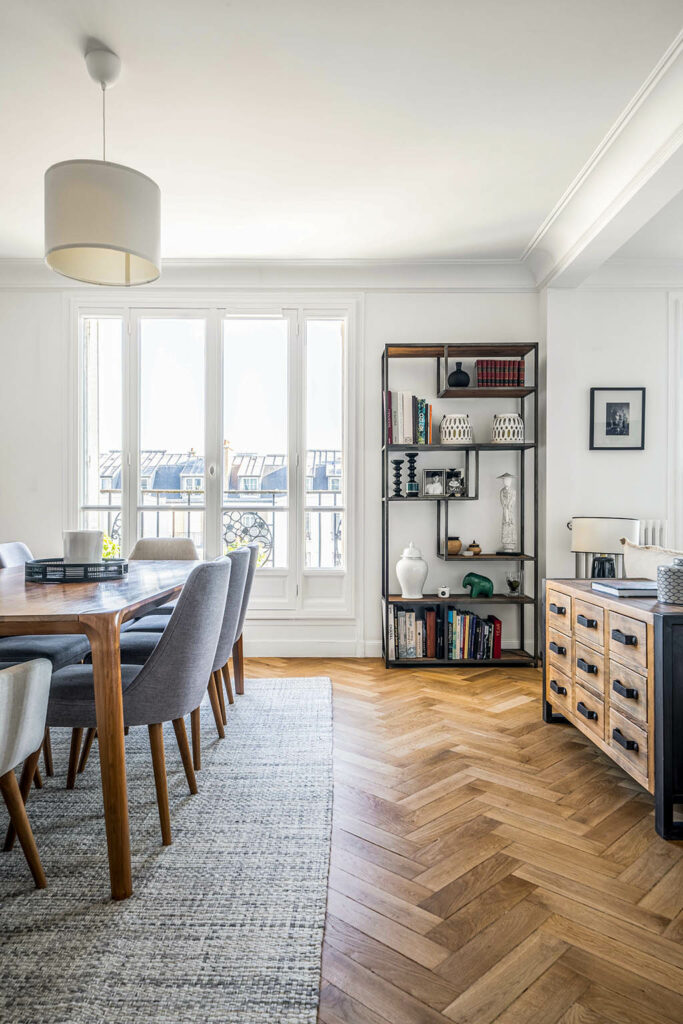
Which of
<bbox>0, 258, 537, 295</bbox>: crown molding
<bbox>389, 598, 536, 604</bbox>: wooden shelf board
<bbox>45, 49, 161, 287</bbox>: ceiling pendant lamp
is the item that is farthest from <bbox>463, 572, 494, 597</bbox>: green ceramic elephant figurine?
<bbox>45, 49, 161, 287</bbox>: ceiling pendant lamp

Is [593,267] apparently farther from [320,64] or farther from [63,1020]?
[63,1020]

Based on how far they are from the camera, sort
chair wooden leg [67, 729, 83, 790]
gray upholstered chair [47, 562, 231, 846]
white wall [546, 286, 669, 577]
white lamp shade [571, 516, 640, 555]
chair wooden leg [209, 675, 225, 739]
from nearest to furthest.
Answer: gray upholstered chair [47, 562, 231, 846]
chair wooden leg [67, 729, 83, 790]
chair wooden leg [209, 675, 225, 739]
white lamp shade [571, 516, 640, 555]
white wall [546, 286, 669, 577]

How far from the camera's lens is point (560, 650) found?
112 inches

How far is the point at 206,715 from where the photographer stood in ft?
10.2

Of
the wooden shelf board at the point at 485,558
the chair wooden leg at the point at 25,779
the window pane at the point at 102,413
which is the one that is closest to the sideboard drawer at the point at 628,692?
the wooden shelf board at the point at 485,558

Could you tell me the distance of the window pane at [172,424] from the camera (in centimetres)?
443

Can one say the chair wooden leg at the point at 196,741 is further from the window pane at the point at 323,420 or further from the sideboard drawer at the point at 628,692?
the window pane at the point at 323,420

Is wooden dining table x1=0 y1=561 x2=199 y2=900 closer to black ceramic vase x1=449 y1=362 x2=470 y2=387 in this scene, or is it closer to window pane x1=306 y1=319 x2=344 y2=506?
window pane x1=306 y1=319 x2=344 y2=506

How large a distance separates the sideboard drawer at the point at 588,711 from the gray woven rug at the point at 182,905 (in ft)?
3.49

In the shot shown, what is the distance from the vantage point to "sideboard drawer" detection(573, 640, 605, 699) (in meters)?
2.42

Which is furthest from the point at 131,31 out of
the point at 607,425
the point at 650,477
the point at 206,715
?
the point at 650,477

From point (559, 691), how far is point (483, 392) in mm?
2053

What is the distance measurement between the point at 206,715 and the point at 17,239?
3.24 metres

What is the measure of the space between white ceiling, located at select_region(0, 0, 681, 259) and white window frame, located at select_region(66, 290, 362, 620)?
25.9 inches
